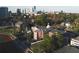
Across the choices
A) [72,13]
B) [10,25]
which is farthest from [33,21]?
[72,13]

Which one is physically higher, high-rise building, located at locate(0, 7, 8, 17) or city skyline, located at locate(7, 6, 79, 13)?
city skyline, located at locate(7, 6, 79, 13)

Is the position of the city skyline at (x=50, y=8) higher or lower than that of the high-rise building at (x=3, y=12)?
higher

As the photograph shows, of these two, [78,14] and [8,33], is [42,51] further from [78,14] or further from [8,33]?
[78,14]

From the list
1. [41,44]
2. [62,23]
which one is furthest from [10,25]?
[62,23]

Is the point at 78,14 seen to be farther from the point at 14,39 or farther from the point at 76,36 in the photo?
the point at 14,39

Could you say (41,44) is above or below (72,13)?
below
